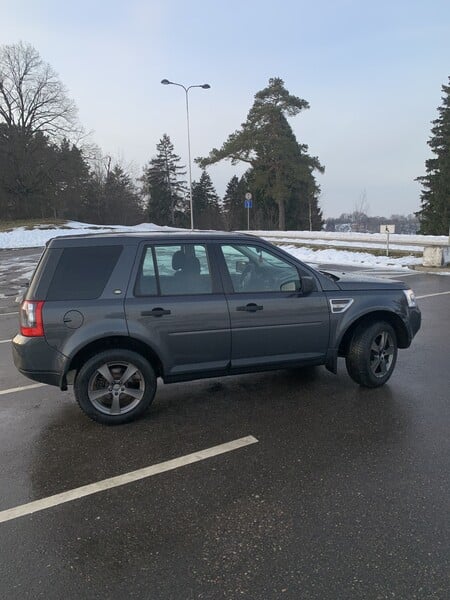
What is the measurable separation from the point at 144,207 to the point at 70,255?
7412 centimetres

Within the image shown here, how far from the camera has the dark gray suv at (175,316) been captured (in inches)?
162

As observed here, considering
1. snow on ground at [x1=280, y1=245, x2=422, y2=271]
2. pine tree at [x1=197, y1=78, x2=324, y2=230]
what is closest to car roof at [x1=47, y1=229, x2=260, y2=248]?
snow on ground at [x1=280, y1=245, x2=422, y2=271]

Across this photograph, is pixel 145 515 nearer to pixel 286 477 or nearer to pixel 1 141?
pixel 286 477

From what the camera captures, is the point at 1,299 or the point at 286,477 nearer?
the point at 286,477

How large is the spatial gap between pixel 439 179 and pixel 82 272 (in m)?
49.8

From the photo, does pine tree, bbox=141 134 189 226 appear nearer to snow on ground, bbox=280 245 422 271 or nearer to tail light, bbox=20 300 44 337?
snow on ground, bbox=280 245 422 271

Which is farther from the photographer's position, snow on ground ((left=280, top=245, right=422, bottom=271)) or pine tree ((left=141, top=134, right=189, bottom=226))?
pine tree ((left=141, top=134, right=189, bottom=226))

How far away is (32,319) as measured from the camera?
4074 mm

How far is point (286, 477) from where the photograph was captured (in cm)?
335

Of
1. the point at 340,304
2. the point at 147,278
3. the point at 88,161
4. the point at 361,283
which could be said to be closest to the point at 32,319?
the point at 147,278

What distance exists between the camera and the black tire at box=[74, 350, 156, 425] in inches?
164

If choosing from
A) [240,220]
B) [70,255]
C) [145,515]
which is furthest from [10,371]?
[240,220]

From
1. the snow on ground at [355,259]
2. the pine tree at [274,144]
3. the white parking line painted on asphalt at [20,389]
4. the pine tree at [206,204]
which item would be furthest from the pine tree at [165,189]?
the white parking line painted on asphalt at [20,389]

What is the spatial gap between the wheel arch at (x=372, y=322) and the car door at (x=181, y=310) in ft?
4.64
